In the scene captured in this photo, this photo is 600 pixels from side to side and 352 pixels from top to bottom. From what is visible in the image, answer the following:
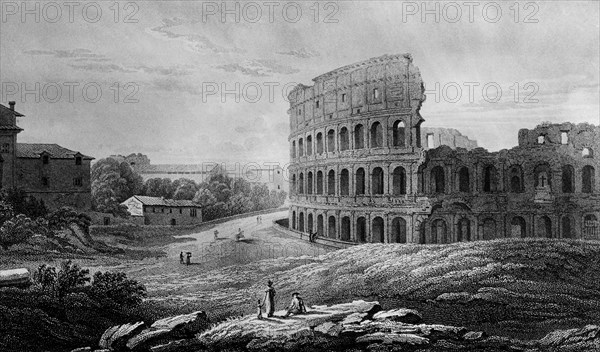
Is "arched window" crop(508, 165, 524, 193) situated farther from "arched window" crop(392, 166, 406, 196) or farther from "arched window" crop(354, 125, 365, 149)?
"arched window" crop(354, 125, 365, 149)

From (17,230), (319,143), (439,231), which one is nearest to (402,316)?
(439,231)

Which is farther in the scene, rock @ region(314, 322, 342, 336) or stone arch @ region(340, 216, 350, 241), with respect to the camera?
stone arch @ region(340, 216, 350, 241)

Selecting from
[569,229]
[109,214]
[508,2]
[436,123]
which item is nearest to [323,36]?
[436,123]

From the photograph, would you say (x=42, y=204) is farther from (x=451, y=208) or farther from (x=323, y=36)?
(x=451, y=208)

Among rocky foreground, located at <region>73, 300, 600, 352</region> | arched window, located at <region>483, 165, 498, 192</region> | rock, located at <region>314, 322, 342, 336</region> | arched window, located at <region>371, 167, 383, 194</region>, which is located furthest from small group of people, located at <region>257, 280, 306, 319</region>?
arched window, located at <region>483, 165, 498, 192</region>

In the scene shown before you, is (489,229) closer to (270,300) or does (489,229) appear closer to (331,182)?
(331,182)

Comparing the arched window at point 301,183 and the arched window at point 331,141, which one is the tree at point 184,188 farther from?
the arched window at point 331,141
